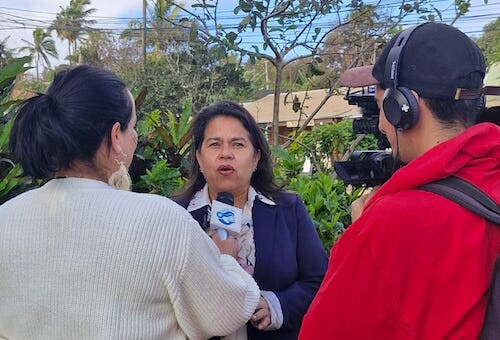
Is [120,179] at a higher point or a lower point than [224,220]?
higher

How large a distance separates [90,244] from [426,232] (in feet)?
2.69

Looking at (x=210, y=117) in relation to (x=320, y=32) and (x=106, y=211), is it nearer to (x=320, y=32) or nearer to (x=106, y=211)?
(x=106, y=211)

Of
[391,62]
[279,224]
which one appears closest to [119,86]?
[391,62]

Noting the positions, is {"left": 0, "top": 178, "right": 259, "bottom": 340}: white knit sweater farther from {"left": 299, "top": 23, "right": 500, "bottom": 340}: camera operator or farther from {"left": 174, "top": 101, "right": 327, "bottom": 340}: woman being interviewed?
{"left": 174, "top": 101, "right": 327, "bottom": 340}: woman being interviewed

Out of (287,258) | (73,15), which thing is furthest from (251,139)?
(73,15)

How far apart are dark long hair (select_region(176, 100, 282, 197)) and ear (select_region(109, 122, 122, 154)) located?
1.01 meters

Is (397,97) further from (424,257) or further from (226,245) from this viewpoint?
(226,245)

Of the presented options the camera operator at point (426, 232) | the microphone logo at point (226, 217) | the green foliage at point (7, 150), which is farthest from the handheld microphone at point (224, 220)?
the green foliage at point (7, 150)

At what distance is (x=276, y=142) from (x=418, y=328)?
127 inches

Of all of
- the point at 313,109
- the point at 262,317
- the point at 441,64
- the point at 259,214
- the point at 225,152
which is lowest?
the point at 313,109

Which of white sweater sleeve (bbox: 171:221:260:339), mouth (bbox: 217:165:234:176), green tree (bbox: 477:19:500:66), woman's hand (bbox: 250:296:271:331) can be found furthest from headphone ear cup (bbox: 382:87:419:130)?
green tree (bbox: 477:19:500:66)

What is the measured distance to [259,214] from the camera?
2.34 meters

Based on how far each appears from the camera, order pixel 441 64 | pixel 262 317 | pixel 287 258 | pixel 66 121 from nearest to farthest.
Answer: pixel 441 64, pixel 66 121, pixel 262 317, pixel 287 258

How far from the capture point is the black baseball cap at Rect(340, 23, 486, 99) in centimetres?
129
